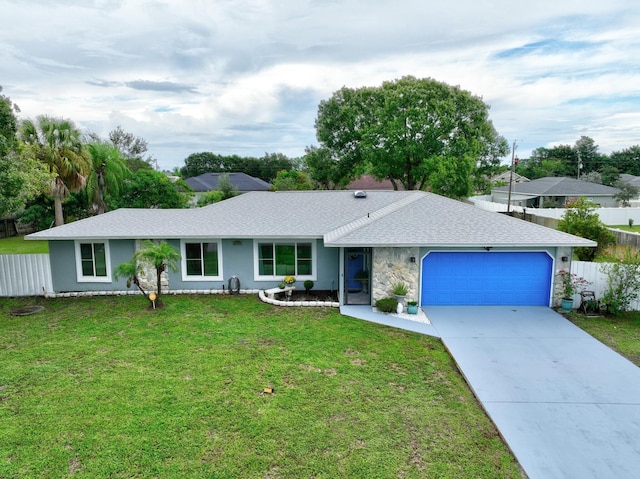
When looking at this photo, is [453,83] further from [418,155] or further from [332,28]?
[332,28]

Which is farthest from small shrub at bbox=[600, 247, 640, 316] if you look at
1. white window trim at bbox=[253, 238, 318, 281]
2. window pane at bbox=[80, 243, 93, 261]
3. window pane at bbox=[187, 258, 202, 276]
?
window pane at bbox=[80, 243, 93, 261]

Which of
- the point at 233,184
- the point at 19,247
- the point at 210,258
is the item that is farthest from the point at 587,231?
the point at 233,184

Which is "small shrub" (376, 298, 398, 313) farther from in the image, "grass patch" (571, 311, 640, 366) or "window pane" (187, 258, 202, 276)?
"window pane" (187, 258, 202, 276)

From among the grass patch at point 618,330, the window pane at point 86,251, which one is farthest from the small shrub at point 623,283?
the window pane at point 86,251

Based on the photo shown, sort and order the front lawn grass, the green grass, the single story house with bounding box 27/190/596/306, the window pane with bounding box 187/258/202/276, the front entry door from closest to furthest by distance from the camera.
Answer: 1. the front lawn grass
2. the single story house with bounding box 27/190/596/306
3. the front entry door
4. the window pane with bounding box 187/258/202/276
5. the green grass

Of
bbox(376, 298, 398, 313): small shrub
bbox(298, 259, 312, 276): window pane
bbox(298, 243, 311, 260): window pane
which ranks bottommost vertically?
bbox(376, 298, 398, 313): small shrub

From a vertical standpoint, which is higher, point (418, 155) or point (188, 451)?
point (418, 155)

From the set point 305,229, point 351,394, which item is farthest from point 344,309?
point 351,394

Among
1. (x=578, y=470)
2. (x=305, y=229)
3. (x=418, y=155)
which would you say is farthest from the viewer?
(x=418, y=155)
